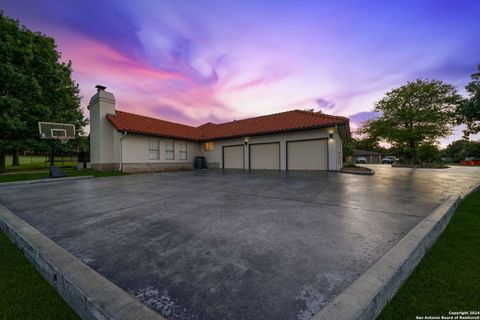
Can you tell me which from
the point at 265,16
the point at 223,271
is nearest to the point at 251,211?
the point at 223,271

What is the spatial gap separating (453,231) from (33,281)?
234 inches

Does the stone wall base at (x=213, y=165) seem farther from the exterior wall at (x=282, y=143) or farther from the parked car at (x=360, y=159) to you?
the parked car at (x=360, y=159)

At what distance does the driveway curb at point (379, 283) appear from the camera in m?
1.25

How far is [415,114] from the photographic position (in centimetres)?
2175

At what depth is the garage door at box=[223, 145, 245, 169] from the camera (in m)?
16.4

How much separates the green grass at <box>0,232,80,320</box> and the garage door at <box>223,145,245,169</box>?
14249 mm

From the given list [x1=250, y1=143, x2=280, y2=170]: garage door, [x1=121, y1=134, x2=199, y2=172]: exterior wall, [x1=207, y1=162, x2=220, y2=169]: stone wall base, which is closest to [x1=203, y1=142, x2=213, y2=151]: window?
[x1=207, y1=162, x2=220, y2=169]: stone wall base

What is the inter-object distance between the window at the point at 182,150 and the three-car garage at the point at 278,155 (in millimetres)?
3599

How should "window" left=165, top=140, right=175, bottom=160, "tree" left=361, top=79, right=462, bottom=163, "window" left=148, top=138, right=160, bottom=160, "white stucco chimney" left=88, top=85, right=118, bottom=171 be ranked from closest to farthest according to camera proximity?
"white stucco chimney" left=88, top=85, right=118, bottom=171, "window" left=148, top=138, right=160, bottom=160, "window" left=165, top=140, right=175, bottom=160, "tree" left=361, top=79, right=462, bottom=163

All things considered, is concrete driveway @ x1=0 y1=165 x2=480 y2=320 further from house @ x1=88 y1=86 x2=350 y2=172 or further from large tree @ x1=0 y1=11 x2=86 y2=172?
large tree @ x1=0 y1=11 x2=86 y2=172

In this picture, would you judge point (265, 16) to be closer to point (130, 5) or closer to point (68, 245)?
point (130, 5)

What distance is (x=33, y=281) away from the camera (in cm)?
195

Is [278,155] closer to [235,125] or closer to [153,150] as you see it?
Answer: [235,125]

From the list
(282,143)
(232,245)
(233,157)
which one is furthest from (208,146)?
(232,245)
